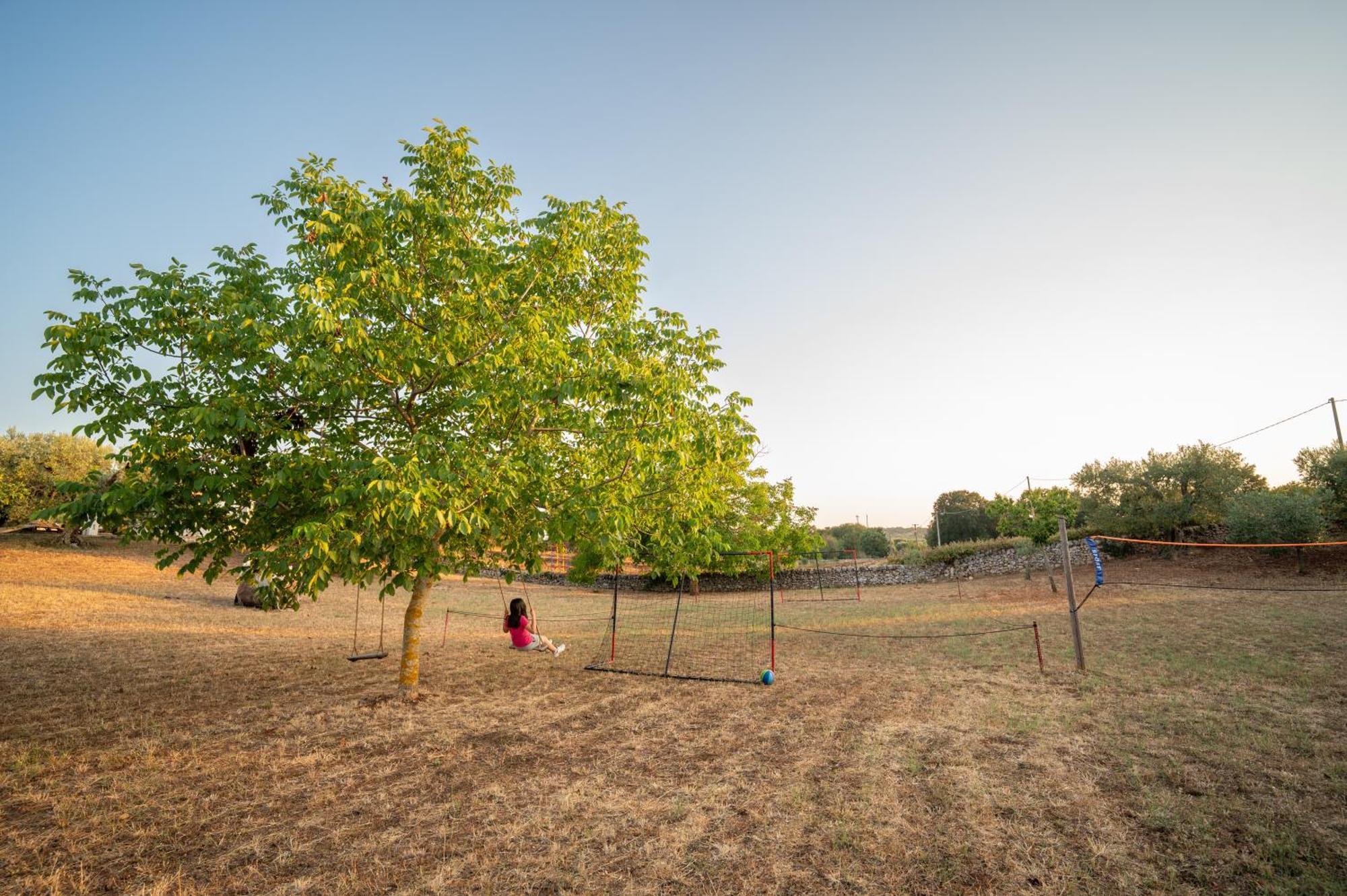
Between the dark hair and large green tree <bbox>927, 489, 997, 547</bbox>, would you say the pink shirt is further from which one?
large green tree <bbox>927, 489, 997, 547</bbox>

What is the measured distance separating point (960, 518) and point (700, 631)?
197ft

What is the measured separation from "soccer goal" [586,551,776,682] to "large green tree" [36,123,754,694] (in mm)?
2403

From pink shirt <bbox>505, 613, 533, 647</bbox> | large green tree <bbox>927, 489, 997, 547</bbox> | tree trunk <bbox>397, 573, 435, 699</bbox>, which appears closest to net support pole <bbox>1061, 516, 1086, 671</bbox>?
pink shirt <bbox>505, 613, 533, 647</bbox>

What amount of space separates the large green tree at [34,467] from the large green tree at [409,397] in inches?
1244

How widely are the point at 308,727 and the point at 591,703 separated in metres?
3.98

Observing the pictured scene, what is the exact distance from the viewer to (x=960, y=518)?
225ft

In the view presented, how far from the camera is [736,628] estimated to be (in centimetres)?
1930

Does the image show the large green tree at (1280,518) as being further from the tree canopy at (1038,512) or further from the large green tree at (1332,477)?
the tree canopy at (1038,512)

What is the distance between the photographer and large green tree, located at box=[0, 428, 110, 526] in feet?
97.0

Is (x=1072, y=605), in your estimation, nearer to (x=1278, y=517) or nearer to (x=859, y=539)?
(x=1278, y=517)

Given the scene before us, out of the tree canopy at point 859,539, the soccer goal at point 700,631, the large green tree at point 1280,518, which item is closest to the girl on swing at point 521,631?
the soccer goal at point 700,631

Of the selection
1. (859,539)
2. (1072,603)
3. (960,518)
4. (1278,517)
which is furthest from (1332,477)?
(859,539)

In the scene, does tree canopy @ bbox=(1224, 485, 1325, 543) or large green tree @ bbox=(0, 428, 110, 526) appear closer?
tree canopy @ bbox=(1224, 485, 1325, 543)

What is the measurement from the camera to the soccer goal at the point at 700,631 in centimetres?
1209
